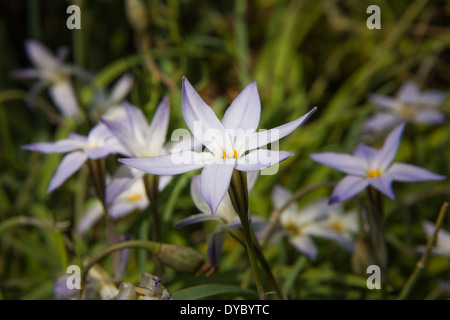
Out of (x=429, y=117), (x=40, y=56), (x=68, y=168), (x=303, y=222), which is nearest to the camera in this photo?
(x=68, y=168)

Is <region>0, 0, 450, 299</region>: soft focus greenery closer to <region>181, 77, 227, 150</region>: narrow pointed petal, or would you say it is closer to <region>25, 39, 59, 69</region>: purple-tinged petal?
<region>25, 39, 59, 69</region>: purple-tinged petal

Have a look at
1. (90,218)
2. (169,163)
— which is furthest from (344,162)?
(90,218)

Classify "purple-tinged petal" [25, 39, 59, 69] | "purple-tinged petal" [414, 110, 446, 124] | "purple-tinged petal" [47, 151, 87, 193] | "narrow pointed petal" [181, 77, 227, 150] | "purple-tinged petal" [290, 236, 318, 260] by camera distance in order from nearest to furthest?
"narrow pointed petal" [181, 77, 227, 150], "purple-tinged petal" [47, 151, 87, 193], "purple-tinged petal" [290, 236, 318, 260], "purple-tinged petal" [414, 110, 446, 124], "purple-tinged petal" [25, 39, 59, 69]

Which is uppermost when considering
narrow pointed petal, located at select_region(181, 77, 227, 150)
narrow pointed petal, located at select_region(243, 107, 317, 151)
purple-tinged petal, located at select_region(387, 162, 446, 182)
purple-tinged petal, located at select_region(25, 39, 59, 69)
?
purple-tinged petal, located at select_region(25, 39, 59, 69)

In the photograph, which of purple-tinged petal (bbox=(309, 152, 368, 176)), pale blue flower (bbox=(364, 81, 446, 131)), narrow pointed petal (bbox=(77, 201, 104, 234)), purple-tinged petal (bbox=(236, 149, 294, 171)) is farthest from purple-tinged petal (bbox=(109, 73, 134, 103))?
purple-tinged petal (bbox=(236, 149, 294, 171))

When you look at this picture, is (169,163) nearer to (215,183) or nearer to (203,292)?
(215,183)
